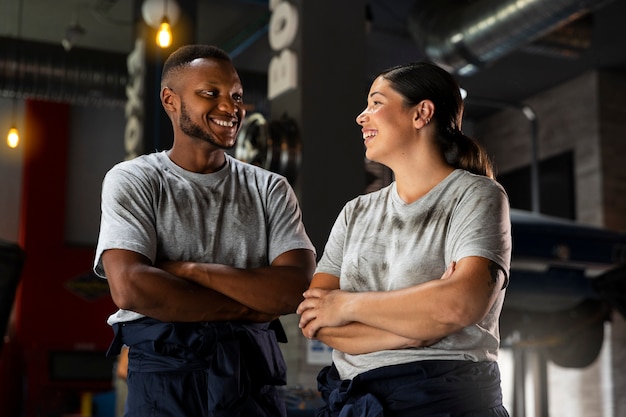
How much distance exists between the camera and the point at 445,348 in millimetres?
1560

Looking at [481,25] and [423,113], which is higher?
[481,25]

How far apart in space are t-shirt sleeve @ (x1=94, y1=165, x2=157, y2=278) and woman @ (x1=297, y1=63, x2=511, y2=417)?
1.23 ft

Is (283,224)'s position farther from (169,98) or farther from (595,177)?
(595,177)

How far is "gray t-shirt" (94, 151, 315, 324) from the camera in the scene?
187cm

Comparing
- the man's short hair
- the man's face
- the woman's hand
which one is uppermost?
the man's short hair

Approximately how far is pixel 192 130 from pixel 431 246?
65 cm

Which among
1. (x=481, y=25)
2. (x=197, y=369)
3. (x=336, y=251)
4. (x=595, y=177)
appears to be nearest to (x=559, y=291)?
(x=481, y=25)

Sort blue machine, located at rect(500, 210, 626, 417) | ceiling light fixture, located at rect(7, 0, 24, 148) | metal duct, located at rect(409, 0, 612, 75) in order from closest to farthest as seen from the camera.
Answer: metal duct, located at rect(409, 0, 612, 75)
blue machine, located at rect(500, 210, 626, 417)
ceiling light fixture, located at rect(7, 0, 24, 148)

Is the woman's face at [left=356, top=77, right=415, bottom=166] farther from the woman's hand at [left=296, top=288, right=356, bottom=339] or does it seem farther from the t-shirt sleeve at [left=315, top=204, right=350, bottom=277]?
the woman's hand at [left=296, top=288, right=356, bottom=339]

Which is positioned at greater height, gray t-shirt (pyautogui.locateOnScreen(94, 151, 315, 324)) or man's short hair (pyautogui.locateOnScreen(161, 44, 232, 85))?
man's short hair (pyautogui.locateOnScreen(161, 44, 232, 85))

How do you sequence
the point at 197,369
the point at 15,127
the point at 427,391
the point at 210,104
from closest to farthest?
the point at 427,391 → the point at 197,369 → the point at 210,104 → the point at 15,127

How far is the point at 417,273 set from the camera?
5.26 ft

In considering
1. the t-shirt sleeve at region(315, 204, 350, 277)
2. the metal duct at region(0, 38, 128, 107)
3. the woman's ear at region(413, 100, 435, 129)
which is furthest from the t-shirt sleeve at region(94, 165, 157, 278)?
the metal duct at region(0, 38, 128, 107)

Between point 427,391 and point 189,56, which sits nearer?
point 427,391
